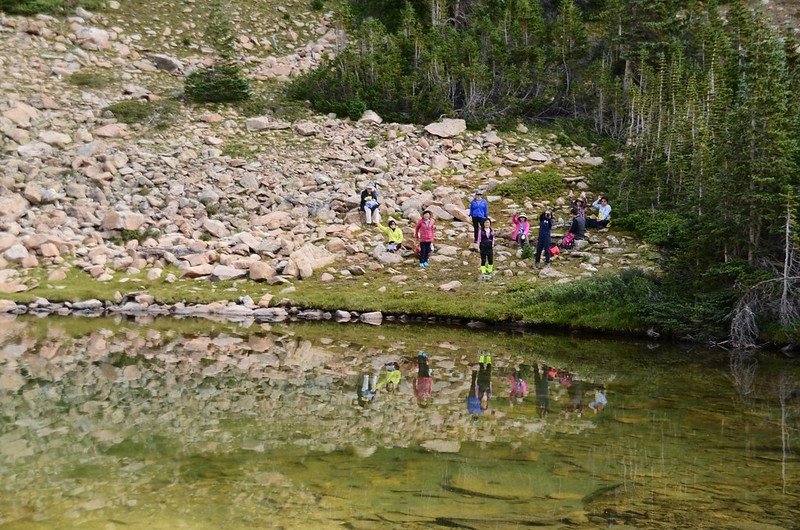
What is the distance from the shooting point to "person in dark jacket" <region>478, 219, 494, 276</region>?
91.1 feet

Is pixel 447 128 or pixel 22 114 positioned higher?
pixel 22 114

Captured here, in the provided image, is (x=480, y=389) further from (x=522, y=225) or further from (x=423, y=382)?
(x=522, y=225)

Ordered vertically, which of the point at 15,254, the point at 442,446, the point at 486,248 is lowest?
the point at 442,446

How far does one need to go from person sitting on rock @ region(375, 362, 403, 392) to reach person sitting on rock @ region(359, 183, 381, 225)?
1366cm

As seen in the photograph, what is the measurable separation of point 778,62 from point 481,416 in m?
16.8

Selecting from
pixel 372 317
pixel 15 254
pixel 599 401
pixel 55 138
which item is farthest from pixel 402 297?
pixel 55 138

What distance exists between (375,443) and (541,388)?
5.87 m

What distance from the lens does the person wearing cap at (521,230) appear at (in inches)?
1181

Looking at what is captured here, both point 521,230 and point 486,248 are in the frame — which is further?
point 521,230

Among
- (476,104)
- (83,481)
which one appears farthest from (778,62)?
(83,481)

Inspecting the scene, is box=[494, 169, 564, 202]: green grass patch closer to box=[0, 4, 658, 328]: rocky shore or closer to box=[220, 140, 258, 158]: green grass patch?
box=[0, 4, 658, 328]: rocky shore

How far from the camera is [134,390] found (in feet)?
50.7

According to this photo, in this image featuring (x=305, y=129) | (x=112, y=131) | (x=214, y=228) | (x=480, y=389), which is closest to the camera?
(x=480, y=389)

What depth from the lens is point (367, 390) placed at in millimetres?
15836
